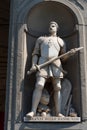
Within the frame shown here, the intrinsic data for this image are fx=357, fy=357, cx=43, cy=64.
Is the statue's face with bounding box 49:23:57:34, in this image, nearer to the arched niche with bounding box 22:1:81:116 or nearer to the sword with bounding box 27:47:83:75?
the arched niche with bounding box 22:1:81:116

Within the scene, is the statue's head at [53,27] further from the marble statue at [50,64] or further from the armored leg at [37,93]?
the armored leg at [37,93]

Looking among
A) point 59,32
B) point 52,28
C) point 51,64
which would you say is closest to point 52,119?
point 51,64

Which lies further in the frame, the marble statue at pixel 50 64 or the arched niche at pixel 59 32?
the arched niche at pixel 59 32

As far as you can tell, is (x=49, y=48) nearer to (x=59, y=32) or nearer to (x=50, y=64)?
(x=50, y=64)

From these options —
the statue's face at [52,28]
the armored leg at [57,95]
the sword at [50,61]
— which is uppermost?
the statue's face at [52,28]

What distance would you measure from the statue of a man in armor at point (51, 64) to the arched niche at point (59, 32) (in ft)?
0.97

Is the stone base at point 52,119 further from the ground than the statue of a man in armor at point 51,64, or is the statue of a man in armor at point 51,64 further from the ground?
the statue of a man in armor at point 51,64

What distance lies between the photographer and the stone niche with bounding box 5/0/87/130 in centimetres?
867

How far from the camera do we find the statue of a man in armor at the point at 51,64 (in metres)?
8.73

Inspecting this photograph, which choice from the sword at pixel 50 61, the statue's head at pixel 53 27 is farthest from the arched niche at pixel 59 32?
the statue's head at pixel 53 27

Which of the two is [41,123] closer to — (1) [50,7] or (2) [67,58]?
(2) [67,58]

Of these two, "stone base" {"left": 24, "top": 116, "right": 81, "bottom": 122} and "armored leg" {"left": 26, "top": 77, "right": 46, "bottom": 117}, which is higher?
"armored leg" {"left": 26, "top": 77, "right": 46, "bottom": 117}

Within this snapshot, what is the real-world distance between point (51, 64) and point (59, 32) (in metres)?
1.28

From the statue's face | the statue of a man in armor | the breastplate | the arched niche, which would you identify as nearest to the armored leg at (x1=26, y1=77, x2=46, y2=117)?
the statue of a man in armor
